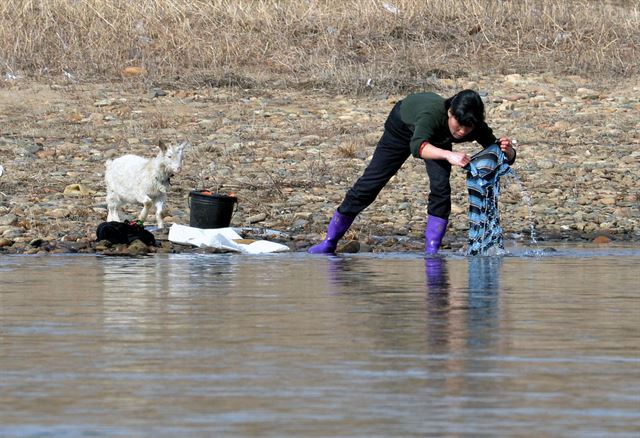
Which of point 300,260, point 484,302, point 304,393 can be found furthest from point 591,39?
point 304,393

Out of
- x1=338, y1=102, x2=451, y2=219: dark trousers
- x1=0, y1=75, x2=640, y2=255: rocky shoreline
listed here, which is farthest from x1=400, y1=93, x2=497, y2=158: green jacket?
x1=0, y1=75, x2=640, y2=255: rocky shoreline

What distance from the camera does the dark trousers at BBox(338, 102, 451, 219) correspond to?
12359mm

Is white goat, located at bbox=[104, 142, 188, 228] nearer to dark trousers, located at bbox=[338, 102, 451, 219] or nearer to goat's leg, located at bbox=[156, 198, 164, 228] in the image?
goat's leg, located at bbox=[156, 198, 164, 228]

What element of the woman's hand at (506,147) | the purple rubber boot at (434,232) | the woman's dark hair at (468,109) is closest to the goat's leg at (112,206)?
the purple rubber boot at (434,232)

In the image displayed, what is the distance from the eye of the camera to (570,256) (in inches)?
518

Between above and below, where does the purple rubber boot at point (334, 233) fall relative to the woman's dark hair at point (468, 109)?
below

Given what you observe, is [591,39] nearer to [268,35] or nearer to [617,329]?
[268,35]

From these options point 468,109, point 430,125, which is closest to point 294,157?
point 430,125

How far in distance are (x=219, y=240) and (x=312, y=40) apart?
36.8 feet

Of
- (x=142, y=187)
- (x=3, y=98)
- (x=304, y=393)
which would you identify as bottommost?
(x=304, y=393)

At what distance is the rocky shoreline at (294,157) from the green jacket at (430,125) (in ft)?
6.10

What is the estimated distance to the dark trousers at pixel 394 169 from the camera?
12.4m

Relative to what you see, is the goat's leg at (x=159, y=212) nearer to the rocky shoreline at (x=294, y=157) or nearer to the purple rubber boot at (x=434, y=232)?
the rocky shoreline at (x=294, y=157)

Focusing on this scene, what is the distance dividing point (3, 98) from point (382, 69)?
550 centimetres
